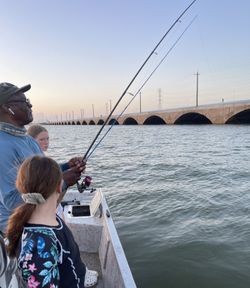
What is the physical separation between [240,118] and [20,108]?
1954 inches

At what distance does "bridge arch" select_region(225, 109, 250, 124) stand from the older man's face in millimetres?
44384

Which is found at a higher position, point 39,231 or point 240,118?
point 39,231

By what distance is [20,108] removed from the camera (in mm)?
2852

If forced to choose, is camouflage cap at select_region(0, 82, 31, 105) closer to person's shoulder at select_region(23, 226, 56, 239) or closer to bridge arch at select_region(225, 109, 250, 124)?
person's shoulder at select_region(23, 226, 56, 239)

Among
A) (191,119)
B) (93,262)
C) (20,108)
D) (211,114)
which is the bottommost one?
(191,119)

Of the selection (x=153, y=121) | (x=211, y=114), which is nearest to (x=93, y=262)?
(x=211, y=114)

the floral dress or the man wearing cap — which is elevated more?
the man wearing cap

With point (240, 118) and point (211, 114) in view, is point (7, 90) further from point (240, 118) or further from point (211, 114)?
point (240, 118)

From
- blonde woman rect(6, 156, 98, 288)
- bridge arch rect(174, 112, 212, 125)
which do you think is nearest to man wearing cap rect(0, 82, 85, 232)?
blonde woman rect(6, 156, 98, 288)

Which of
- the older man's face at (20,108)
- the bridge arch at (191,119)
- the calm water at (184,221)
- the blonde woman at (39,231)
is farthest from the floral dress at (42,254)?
the bridge arch at (191,119)

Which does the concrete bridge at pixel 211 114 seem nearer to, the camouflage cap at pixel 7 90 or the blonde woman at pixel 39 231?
the camouflage cap at pixel 7 90

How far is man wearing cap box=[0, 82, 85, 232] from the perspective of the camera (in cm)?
248

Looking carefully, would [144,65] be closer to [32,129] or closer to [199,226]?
[32,129]

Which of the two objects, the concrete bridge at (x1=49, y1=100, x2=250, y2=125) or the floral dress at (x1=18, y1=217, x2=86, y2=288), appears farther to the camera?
the concrete bridge at (x1=49, y1=100, x2=250, y2=125)
